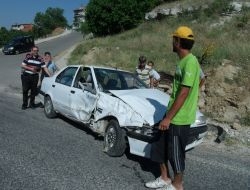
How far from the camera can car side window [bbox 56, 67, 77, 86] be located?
8.83 m

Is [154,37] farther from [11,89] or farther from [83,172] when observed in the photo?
[83,172]

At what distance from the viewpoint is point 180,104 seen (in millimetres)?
4570

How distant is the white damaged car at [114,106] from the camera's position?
6.15 meters

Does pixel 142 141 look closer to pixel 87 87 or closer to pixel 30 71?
pixel 87 87

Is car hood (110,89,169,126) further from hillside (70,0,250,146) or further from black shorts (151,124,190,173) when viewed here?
hillside (70,0,250,146)

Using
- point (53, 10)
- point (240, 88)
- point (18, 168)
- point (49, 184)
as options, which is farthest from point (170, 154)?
point (53, 10)

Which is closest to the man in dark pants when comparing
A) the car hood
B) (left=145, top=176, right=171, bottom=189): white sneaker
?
the car hood

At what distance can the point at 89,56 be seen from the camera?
22.0 metres

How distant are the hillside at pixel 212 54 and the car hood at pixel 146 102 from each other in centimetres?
211

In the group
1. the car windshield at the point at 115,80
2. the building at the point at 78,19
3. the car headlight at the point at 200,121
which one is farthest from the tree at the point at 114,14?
the car headlight at the point at 200,121

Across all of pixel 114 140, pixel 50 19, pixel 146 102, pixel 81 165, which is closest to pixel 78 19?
pixel 50 19

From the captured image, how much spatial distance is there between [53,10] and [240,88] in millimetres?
145377

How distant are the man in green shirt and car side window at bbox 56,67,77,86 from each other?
421 centimetres

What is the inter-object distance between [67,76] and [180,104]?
4.93 meters
